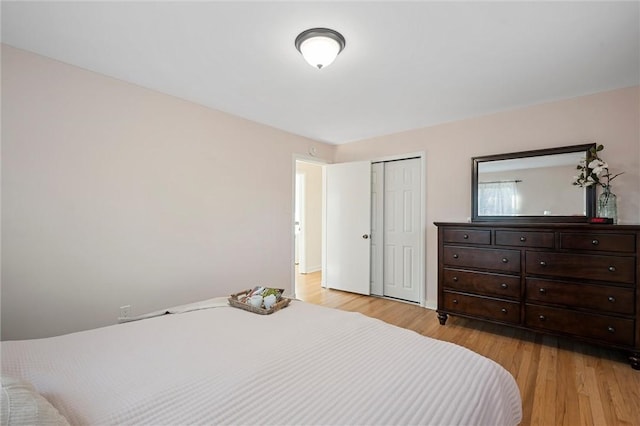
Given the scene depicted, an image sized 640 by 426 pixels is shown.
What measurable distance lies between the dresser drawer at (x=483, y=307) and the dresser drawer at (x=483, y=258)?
A: 1.06 ft

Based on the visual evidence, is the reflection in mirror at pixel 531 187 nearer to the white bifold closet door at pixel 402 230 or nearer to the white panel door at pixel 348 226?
the white bifold closet door at pixel 402 230

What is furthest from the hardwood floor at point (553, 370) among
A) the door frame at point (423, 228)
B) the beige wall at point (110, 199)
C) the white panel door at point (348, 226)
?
the beige wall at point (110, 199)

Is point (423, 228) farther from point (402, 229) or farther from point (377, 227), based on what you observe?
point (377, 227)

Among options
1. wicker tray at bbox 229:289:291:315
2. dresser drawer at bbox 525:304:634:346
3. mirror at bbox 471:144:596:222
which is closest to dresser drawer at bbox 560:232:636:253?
mirror at bbox 471:144:596:222

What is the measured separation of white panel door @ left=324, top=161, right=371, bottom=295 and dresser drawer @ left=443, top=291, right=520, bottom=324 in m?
1.33

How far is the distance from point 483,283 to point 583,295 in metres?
0.74

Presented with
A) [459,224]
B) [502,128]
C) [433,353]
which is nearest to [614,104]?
[502,128]

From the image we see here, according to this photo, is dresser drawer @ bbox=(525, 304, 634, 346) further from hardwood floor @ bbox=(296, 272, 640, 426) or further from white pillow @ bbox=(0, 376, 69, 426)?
white pillow @ bbox=(0, 376, 69, 426)

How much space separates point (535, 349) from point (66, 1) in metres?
4.22

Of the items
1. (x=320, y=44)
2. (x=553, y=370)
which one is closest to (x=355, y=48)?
(x=320, y=44)

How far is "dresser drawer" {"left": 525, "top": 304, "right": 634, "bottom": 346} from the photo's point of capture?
7.24ft

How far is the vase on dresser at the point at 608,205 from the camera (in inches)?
97.3

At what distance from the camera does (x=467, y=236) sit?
9.71 ft

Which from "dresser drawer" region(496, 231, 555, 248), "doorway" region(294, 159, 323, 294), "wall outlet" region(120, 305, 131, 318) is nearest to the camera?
"wall outlet" region(120, 305, 131, 318)
